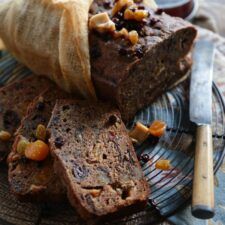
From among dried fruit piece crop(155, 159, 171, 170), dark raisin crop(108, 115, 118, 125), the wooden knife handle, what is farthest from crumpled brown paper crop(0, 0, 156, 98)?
the wooden knife handle

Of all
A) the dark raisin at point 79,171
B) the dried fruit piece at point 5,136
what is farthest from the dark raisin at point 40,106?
the dark raisin at point 79,171

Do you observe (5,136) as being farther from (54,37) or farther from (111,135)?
(54,37)

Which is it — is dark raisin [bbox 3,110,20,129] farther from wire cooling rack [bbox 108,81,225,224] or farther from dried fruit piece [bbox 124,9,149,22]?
dried fruit piece [bbox 124,9,149,22]

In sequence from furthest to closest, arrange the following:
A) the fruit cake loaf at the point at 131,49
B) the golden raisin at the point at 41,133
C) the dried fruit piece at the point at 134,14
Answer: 1. the dried fruit piece at the point at 134,14
2. the fruit cake loaf at the point at 131,49
3. the golden raisin at the point at 41,133

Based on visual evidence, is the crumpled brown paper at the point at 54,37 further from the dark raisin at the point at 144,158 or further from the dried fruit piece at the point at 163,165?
the dried fruit piece at the point at 163,165

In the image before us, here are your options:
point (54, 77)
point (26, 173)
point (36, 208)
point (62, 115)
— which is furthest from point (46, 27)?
point (36, 208)

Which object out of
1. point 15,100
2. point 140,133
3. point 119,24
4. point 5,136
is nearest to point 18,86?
point 15,100
